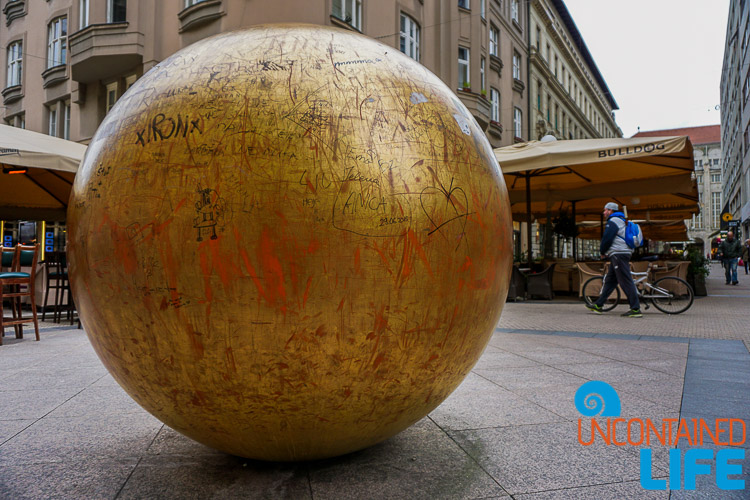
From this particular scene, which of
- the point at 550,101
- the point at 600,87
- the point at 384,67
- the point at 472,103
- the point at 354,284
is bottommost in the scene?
the point at 354,284

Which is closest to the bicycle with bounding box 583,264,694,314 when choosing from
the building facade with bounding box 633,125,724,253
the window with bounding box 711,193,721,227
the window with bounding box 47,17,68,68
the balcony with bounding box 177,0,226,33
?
the balcony with bounding box 177,0,226,33

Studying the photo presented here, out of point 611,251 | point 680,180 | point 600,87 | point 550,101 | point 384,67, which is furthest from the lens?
point 600,87

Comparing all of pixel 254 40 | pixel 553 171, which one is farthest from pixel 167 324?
pixel 553 171

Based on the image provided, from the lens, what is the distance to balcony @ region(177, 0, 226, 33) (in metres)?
14.5

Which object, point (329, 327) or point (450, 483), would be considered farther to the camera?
point (450, 483)

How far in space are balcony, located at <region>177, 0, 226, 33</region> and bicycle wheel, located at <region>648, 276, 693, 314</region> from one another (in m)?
13.0

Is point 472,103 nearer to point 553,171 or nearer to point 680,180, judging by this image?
point 553,171

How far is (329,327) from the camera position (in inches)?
68.9

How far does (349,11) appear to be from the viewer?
16.2m

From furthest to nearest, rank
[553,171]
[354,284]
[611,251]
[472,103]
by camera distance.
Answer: [472,103], [553,171], [611,251], [354,284]

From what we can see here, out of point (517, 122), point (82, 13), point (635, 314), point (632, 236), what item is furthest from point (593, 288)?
point (517, 122)

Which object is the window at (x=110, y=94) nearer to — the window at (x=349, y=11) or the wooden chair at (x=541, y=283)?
the window at (x=349, y=11)

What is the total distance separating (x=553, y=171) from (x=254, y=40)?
11.2 meters

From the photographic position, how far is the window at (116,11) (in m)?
17.9
